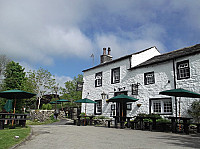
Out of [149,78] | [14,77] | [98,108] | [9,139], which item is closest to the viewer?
[9,139]

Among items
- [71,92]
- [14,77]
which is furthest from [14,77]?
[71,92]

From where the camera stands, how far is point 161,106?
579 inches

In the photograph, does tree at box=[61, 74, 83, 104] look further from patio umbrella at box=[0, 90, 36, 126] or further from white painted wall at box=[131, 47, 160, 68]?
patio umbrella at box=[0, 90, 36, 126]

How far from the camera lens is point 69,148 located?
232 inches

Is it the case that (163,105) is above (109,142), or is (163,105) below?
above

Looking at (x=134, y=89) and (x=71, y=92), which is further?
(x=71, y=92)

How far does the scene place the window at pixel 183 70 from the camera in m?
13.8

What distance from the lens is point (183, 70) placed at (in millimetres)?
14023

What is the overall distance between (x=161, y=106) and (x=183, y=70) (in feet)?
10.5

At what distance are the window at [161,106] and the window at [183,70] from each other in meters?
1.98

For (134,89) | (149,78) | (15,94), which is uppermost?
(149,78)

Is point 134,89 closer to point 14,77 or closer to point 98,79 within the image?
point 98,79

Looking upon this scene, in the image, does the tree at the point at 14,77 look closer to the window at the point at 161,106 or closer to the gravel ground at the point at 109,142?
the window at the point at 161,106

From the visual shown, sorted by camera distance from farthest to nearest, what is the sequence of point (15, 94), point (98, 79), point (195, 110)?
point (98, 79) → point (15, 94) → point (195, 110)
